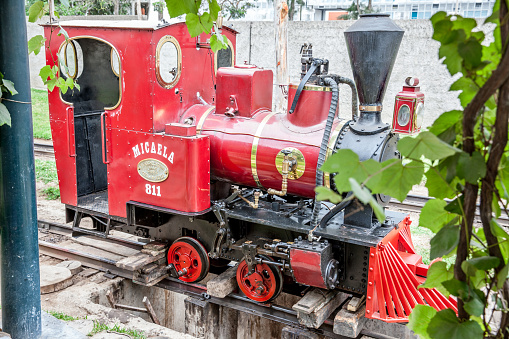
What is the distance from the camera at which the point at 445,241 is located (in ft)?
3.16

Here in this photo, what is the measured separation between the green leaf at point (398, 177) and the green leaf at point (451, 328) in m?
0.24

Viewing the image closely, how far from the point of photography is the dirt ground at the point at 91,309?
15.0 ft

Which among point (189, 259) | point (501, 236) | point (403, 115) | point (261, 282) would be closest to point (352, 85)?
point (403, 115)

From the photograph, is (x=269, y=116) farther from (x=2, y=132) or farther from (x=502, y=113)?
(x=502, y=113)

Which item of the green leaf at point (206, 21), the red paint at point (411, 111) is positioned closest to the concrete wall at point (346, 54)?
the red paint at point (411, 111)

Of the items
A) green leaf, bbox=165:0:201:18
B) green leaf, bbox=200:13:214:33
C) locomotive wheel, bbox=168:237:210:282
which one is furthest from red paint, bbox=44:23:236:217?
green leaf, bbox=165:0:201:18

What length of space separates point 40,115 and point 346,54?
1069cm

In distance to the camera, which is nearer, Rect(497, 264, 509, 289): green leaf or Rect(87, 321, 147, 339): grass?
Rect(497, 264, 509, 289): green leaf

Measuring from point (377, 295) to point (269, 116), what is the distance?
208 centimetres

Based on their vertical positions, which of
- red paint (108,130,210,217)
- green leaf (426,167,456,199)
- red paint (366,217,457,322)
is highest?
green leaf (426,167,456,199)

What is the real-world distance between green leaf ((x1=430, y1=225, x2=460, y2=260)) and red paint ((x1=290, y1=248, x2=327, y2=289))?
3.26 meters

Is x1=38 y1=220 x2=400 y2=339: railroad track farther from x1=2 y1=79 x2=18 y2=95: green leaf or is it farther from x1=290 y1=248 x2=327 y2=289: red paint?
x1=2 y1=79 x2=18 y2=95: green leaf

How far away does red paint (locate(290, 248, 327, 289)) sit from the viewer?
166 inches

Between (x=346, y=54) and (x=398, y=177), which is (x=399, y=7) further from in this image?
(x=398, y=177)
